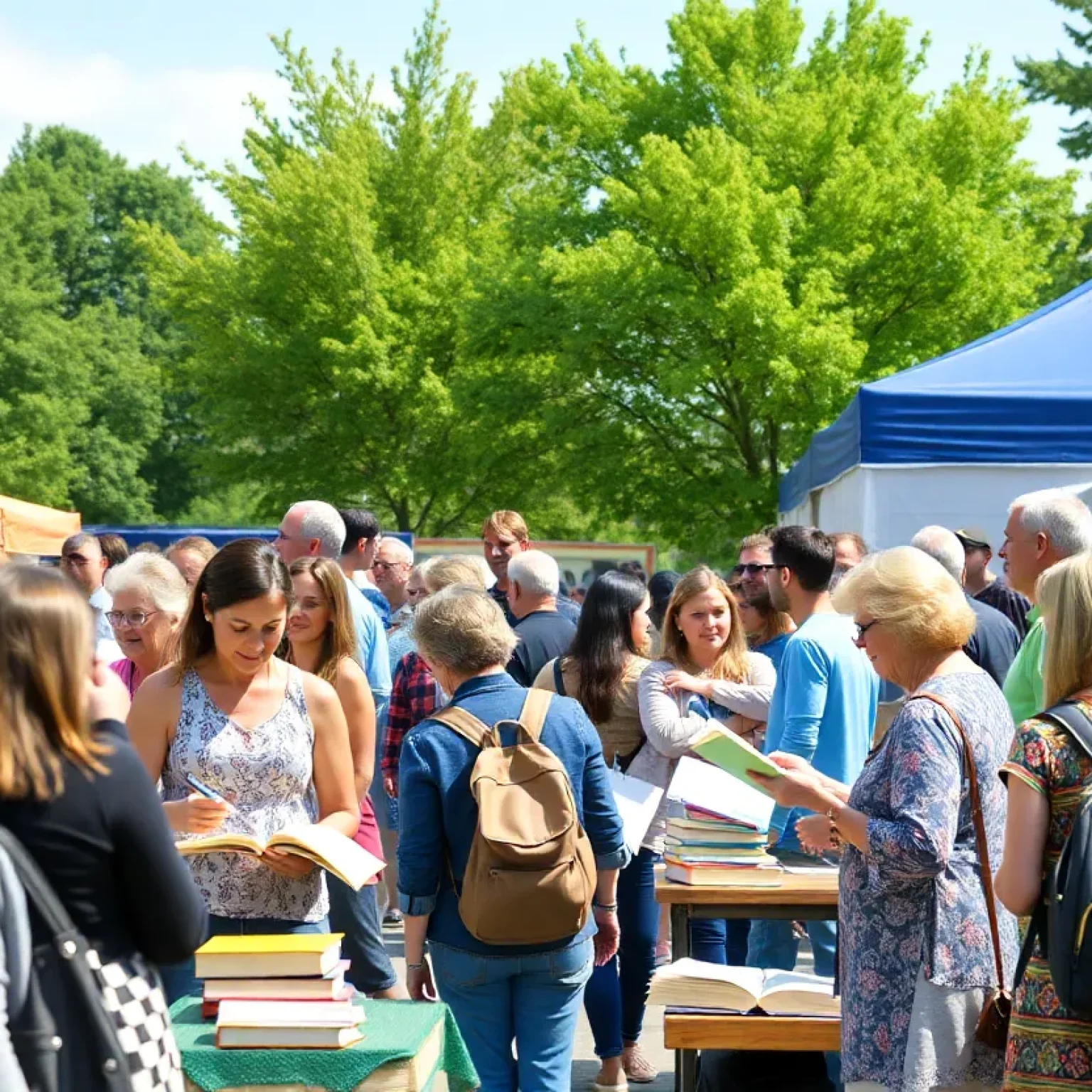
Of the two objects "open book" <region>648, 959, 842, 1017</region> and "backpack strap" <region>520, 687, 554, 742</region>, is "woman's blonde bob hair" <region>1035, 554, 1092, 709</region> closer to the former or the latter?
"backpack strap" <region>520, 687, 554, 742</region>

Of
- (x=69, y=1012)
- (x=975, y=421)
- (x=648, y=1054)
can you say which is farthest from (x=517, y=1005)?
(x=975, y=421)

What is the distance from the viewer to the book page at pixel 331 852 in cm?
377

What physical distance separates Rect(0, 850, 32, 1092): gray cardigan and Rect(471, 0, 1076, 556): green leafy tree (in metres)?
20.1

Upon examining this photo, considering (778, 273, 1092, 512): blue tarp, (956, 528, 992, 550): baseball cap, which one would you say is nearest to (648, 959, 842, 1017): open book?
(956, 528, 992, 550): baseball cap

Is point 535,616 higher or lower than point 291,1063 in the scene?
higher

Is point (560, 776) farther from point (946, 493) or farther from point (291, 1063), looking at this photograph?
point (946, 493)

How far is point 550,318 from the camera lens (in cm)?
2447

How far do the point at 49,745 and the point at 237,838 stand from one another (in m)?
1.32

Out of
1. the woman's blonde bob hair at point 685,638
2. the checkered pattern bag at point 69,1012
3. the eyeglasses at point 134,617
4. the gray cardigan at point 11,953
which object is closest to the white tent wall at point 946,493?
the woman's blonde bob hair at point 685,638

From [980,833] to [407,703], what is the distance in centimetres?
334

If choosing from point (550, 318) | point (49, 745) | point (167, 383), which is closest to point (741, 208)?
point (550, 318)

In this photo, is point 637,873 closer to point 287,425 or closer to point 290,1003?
point 290,1003

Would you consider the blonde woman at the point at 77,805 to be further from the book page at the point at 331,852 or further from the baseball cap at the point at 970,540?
the baseball cap at the point at 970,540

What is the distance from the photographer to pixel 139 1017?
8.68ft
